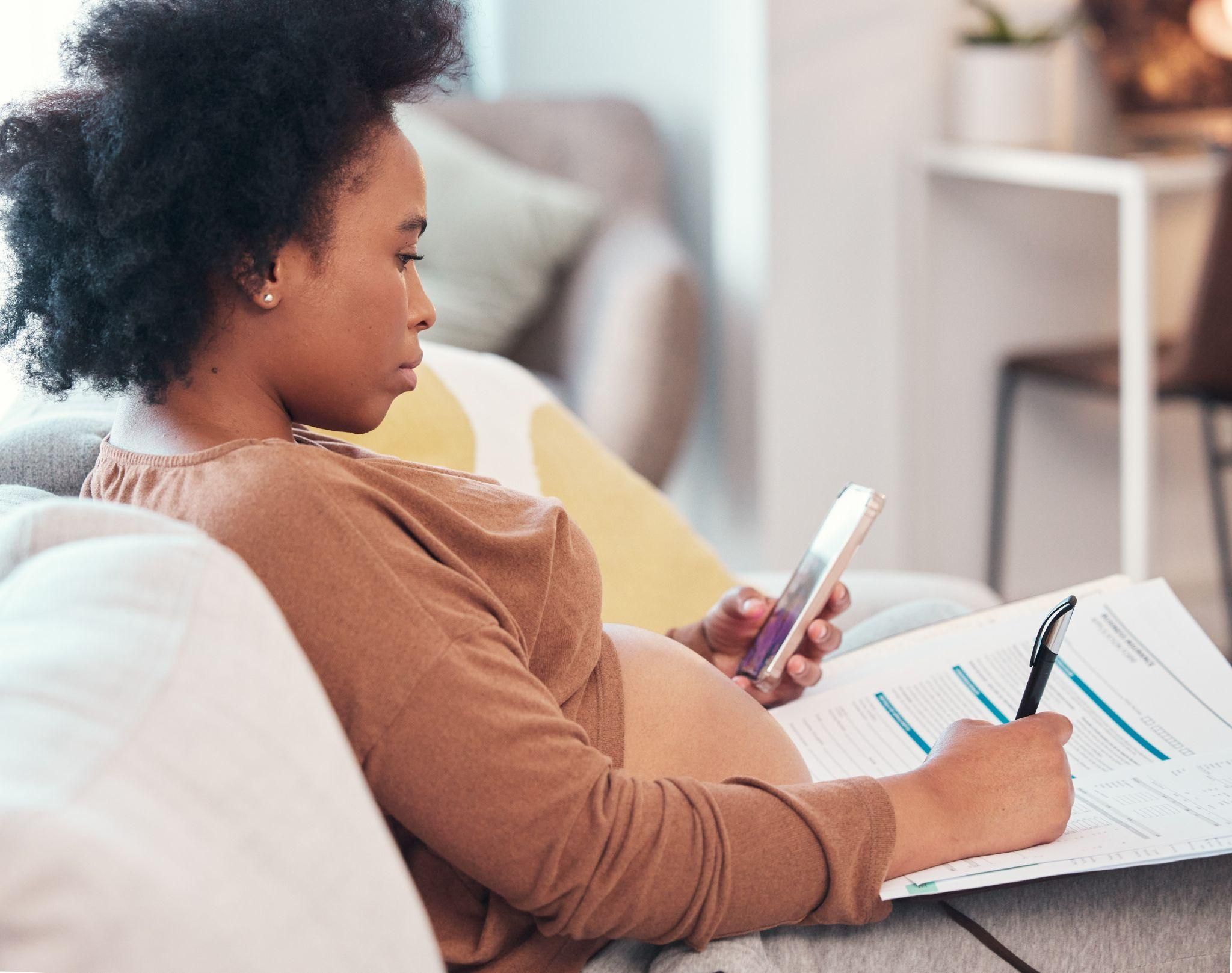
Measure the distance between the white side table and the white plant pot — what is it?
0.15 meters

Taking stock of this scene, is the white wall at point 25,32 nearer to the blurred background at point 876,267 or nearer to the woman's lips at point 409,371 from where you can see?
the blurred background at point 876,267

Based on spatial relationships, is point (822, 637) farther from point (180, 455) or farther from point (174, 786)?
point (174, 786)

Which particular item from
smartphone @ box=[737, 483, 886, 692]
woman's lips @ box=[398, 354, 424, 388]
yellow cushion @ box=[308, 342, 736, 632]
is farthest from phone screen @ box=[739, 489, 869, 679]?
woman's lips @ box=[398, 354, 424, 388]

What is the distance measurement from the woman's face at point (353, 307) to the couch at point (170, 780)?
0.51ft

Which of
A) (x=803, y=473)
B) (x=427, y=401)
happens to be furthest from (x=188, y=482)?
(x=803, y=473)

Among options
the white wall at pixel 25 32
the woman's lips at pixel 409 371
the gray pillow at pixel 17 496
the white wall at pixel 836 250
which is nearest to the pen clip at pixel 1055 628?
the woman's lips at pixel 409 371

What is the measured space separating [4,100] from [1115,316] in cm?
203

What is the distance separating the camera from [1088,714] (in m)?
0.89

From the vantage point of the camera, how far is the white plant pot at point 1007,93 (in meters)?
2.13

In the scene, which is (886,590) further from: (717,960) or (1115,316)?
(1115,316)

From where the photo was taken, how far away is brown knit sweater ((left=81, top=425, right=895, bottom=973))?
1.99 ft

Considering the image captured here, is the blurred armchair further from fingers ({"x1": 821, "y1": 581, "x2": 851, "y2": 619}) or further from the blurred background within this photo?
fingers ({"x1": 821, "y1": 581, "x2": 851, "y2": 619})

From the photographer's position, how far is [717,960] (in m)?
0.67

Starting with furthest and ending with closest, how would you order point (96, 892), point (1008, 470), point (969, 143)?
1. point (1008, 470)
2. point (969, 143)
3. point (96, 892)
